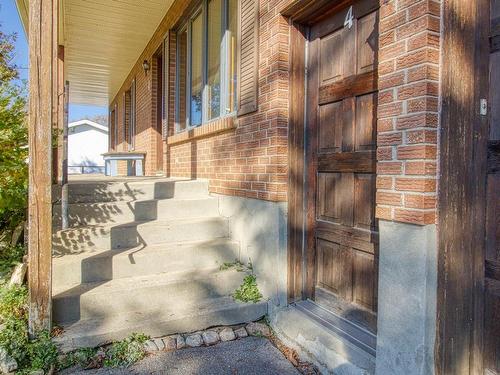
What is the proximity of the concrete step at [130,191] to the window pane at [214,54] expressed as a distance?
934 mm

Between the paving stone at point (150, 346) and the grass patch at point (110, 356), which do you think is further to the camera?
the paving stone at point (150, 346)

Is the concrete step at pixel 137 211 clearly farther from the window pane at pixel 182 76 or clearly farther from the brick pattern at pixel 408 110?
the brick pattern at pixel 408 110

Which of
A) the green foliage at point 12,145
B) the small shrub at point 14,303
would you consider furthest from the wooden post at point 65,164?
the small shrub at point 14,303

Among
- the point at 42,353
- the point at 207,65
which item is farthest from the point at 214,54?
the point at 42,353

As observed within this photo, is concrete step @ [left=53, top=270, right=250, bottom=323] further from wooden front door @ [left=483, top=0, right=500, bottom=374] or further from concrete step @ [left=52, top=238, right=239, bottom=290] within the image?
wooden front door @ [left=483, top=0, right=500, bottom=374]

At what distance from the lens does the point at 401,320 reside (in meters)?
1.77

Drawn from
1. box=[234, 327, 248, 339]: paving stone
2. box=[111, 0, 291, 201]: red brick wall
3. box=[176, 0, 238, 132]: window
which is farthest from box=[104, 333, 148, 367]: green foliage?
box=[176, 0, 238, 132]: window

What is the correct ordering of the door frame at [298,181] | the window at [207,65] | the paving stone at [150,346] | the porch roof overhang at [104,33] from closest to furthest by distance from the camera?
the paving stone at [150,346]
the door frame at [298,181]
the window at [207,65]
the porch roof overhang at [104,33]

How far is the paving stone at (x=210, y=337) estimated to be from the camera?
266 centimetres

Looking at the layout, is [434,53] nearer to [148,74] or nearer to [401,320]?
[401,320]

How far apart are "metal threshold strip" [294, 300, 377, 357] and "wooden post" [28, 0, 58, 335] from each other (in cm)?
176

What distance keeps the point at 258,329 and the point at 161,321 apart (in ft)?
2.45

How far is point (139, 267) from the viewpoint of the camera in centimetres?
304

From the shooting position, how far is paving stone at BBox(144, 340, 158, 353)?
250 centimetres
